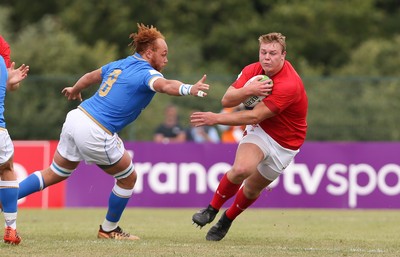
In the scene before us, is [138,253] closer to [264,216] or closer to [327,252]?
[327,252]

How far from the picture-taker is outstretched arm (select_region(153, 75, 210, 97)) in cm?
933

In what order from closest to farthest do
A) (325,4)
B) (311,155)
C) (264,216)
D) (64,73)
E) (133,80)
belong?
(133,80) → (264,216) → (311,155) → (64,73) → (325,4)

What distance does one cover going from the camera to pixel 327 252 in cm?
961

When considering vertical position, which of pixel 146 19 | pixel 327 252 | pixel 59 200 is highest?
pixel 327 252

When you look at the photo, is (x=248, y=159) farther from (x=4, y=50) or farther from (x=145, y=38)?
(x=4, y=50)

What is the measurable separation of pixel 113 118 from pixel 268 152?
1644 mm

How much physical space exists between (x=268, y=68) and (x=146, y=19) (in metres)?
26.0

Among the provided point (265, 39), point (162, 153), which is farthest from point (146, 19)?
point (265, 39)

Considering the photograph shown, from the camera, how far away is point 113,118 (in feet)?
33.5

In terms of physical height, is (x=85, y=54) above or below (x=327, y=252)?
below

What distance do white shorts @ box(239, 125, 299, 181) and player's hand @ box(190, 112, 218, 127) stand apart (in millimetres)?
915

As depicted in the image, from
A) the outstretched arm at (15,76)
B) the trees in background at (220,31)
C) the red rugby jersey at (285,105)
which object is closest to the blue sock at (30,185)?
the outstretched arm at (15,76)

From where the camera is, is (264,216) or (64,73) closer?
(264,216)

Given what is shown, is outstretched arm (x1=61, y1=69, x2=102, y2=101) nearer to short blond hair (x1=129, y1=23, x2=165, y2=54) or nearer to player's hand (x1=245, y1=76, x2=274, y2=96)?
short blond hair (x1=129, y1=23, x2=165, y2=54)
